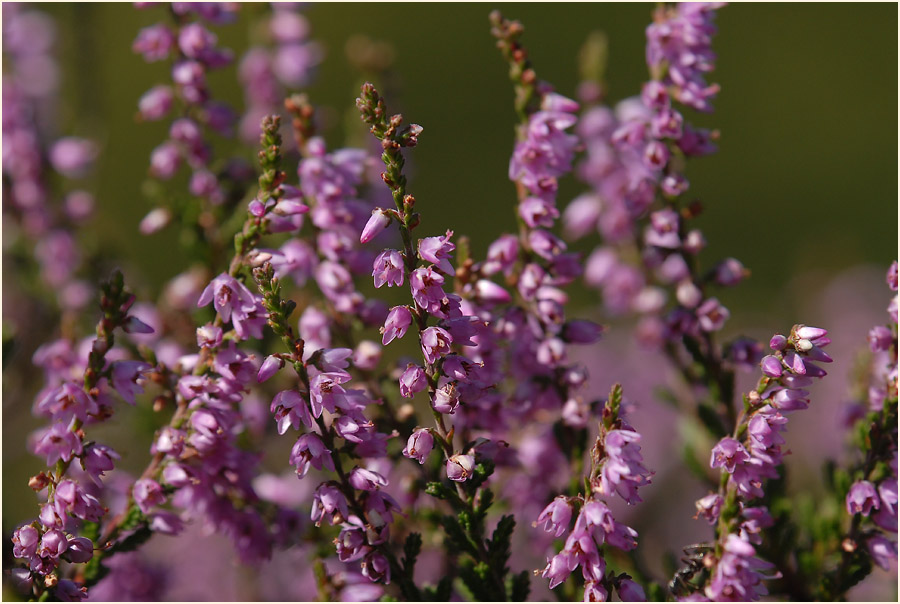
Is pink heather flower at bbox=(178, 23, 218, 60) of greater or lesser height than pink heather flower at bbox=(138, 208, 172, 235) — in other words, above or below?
above

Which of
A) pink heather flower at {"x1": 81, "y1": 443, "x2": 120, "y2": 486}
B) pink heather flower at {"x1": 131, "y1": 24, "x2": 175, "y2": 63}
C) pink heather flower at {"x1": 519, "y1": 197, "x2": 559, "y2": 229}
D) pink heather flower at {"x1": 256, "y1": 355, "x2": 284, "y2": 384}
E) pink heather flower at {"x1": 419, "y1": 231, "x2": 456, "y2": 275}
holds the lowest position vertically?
pink heather flower at {"x1": 81, "y1": 443, "x2": 120, "y2": 486}

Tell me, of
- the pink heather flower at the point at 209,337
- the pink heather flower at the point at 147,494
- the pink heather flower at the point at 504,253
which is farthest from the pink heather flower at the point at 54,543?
the pink heather flower at the point at 504,253

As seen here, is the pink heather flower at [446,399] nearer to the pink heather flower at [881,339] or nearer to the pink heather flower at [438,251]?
the pink heather flower at [438,251]

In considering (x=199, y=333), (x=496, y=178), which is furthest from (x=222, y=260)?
(x=496, y=178)

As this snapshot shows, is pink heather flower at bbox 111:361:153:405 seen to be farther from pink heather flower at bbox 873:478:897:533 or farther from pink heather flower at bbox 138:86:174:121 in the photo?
pink heather flower at bbox 873:478:897:533

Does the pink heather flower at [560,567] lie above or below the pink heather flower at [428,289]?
below

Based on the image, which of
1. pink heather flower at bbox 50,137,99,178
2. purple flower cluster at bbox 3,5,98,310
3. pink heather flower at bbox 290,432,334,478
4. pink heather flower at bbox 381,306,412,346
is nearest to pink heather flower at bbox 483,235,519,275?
pink heather flower at bbox 381,306,412,346
